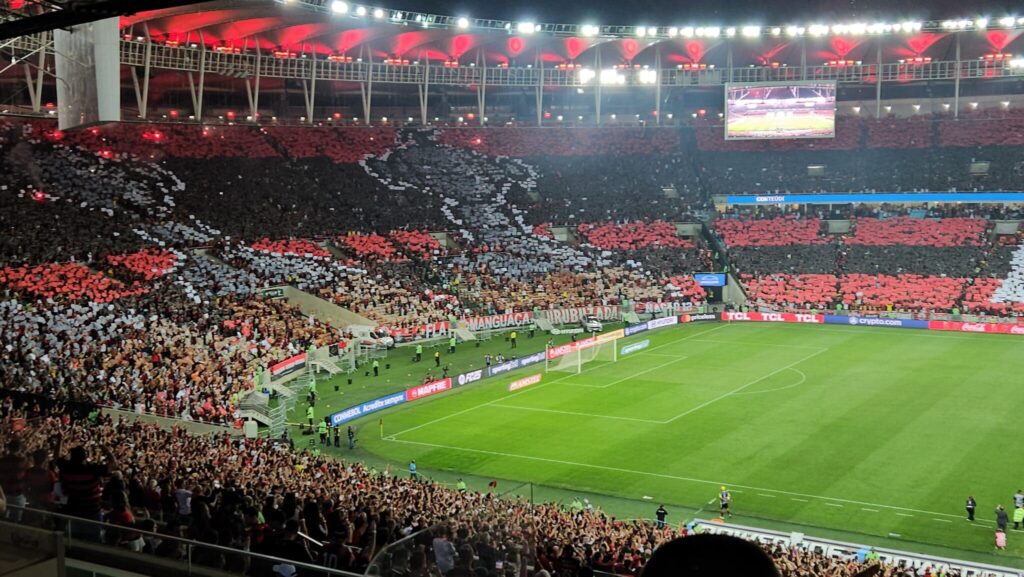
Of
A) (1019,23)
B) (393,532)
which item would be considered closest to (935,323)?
(1019,23)

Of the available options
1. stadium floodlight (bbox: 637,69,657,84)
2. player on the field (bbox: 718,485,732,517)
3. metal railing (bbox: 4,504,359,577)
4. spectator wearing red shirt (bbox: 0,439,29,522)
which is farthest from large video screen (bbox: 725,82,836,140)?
metal railing (bbox: 4,504,359,577)

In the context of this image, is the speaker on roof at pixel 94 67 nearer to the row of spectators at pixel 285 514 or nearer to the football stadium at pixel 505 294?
the football stadium at pixel 505 294

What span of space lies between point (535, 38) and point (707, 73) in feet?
53.7

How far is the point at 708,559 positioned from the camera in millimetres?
2785

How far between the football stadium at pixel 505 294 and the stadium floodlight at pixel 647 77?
72 centimetres

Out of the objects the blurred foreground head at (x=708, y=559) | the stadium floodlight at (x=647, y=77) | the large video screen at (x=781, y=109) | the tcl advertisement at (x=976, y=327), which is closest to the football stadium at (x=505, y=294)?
the blurred foreground head at (x=708, y=559)

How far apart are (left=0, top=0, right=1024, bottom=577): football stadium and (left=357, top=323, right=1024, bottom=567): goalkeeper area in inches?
7.9

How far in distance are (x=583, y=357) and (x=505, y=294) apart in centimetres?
1364

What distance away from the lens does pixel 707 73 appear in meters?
84.8

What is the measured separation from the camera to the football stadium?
628 inches

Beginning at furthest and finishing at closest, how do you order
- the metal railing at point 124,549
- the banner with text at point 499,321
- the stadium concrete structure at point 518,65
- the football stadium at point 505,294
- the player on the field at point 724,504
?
the stadium concrete structure at point 518,65 < the banner with text at point 499,321 < the player on the field at point 724,504 < the football stadium at point 505,294 < the metal railing at point 124,549

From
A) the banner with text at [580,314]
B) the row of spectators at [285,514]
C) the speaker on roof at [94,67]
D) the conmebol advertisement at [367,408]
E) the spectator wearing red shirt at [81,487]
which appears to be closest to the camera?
the row of spectators at [285,514]

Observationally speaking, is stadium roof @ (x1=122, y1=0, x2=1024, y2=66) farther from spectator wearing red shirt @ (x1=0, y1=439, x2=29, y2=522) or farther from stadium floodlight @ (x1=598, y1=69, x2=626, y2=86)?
spectator wearing red shirt @ (x1=0, y1=439, x2=29, y2=522)

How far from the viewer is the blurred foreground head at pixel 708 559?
107 inches
